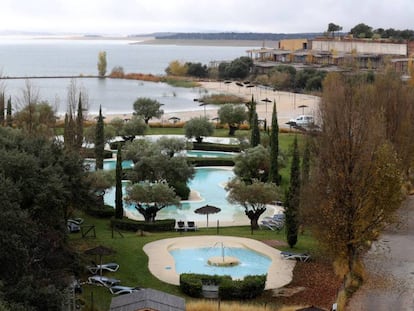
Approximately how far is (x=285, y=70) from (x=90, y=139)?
68.3m

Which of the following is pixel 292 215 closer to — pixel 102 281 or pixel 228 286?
pixel 228 286

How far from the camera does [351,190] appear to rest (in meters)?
18.5

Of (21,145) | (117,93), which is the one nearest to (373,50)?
(117,93)

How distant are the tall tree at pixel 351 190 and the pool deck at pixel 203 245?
2.21m

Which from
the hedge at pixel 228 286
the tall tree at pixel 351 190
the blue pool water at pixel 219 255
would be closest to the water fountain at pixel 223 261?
the blue pool water at pixel 219 255

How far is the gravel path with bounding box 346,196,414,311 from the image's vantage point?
18.0 metres

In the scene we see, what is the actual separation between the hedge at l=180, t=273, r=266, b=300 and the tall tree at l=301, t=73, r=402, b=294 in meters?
2.29

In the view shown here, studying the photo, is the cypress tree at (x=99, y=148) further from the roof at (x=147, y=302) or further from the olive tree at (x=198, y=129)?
the roof at (x=147, y=302)

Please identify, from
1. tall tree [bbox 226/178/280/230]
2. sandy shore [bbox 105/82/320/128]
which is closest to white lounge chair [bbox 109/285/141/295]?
tall tree [bbox 226/178/280/230]

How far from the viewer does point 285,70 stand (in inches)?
4166

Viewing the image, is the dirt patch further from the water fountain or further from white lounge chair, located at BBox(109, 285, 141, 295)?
white lounge chair, located at BBox(109, 285, 141, 295)

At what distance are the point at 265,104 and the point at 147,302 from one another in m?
65.6

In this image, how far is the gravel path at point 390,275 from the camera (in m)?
18.0

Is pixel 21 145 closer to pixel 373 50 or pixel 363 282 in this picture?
pixel 363 282
